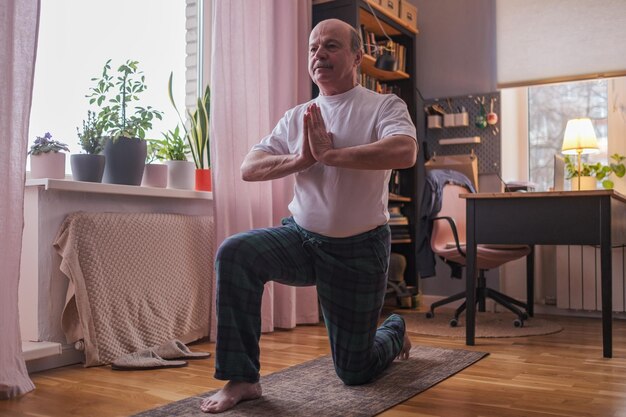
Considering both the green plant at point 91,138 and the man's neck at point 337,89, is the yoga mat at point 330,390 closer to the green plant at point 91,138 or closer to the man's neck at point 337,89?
the man's neck at point 337,89

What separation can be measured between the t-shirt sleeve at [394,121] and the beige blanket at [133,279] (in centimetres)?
133

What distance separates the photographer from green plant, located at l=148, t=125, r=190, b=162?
3.55 meters

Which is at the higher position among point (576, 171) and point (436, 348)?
point (576, 171)

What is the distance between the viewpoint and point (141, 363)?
107 inches

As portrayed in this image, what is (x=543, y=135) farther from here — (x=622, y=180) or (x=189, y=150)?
(x=189, y=150)

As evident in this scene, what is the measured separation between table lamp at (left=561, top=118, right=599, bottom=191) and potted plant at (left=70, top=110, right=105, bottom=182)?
2808 millimetres

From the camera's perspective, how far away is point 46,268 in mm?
2779

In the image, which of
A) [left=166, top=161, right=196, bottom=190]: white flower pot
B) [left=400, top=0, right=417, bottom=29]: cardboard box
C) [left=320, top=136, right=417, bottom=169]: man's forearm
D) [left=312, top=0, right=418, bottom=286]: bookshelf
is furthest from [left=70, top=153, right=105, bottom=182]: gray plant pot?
[left=400, top=0, right=417, bottom=29]: cardboard box

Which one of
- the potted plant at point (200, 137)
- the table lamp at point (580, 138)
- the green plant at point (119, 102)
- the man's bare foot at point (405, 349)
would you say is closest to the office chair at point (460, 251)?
the table lamp at point (580, 138)

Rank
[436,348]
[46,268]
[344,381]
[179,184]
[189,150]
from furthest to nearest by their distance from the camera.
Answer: [189,150] → [179,184] → [436,348] → [46,268] → [344,381]

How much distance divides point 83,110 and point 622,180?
3.33 m

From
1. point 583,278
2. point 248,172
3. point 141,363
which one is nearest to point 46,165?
point 141,363

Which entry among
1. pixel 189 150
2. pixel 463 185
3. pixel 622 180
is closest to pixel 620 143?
pixel 622 180

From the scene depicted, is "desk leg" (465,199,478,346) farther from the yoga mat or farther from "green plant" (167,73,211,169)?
"green plant" (167,73,211,169)
